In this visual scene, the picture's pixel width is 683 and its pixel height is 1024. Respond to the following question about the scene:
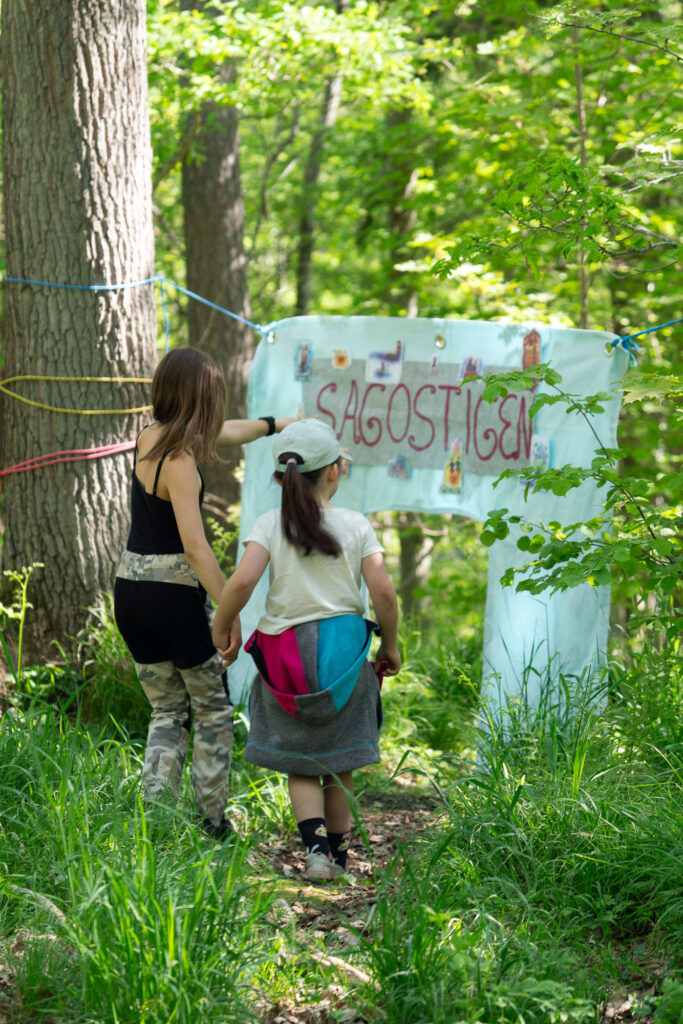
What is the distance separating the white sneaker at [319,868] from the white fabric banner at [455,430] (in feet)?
3.87

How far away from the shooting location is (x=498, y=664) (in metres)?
4.21

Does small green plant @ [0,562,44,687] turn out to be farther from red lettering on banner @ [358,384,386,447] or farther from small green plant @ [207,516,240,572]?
red lettering on banner @ [358,384,386,447]

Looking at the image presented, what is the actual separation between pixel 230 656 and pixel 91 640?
1.18 meters

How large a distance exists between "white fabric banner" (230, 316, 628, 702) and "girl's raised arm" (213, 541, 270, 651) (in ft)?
3.81

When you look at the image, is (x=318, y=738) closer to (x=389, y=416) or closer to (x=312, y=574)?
(x=312, y=574)

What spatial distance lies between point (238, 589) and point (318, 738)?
2.05 ft

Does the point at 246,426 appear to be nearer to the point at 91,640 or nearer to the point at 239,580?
the point at 239,580


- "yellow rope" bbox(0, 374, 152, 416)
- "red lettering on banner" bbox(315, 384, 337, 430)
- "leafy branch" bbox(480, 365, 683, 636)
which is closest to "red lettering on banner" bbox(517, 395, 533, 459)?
"red lettering on banner" bbox(315, 384, 337, 430)

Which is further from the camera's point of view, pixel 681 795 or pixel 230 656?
pixel 230 656

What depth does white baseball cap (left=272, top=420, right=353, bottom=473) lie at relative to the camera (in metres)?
3.32

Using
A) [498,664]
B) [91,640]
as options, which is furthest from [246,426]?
[498,664]

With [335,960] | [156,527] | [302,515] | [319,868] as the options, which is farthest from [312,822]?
[156,527]

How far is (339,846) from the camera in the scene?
337cm

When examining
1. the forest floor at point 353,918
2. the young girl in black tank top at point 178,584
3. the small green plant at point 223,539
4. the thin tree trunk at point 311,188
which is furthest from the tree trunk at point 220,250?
the young girl in black tank top at point 178,584
